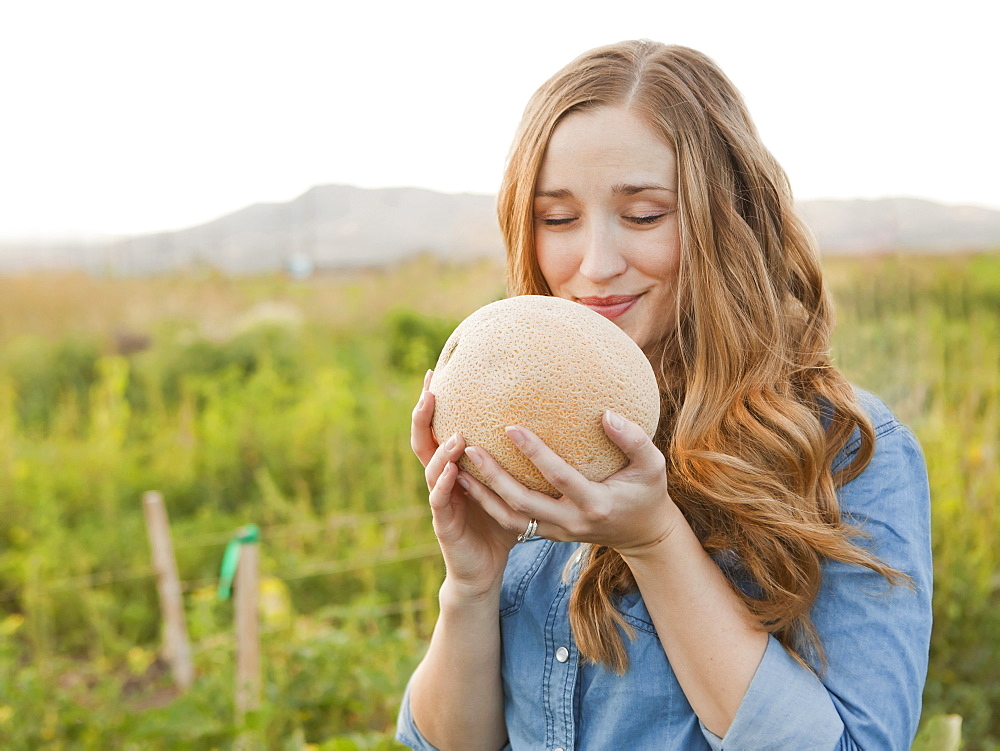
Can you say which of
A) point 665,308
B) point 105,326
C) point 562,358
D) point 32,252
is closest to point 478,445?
point 562,358

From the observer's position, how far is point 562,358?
1.14 metres

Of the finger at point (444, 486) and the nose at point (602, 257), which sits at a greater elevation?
the nose at point (602, 257)

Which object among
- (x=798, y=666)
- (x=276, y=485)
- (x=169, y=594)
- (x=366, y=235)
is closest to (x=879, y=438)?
(x=798, y=666)

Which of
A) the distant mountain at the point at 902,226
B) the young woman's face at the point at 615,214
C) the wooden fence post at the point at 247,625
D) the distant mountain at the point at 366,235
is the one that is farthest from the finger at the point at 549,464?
the distant mountain at the point at 902,226

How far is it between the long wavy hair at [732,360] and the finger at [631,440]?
197mm

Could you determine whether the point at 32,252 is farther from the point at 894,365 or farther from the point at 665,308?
the point at 665,308

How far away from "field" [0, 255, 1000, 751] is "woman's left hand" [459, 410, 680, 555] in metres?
1.51

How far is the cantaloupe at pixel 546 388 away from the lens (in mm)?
1127

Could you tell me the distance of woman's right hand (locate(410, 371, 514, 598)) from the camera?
116 centimetres

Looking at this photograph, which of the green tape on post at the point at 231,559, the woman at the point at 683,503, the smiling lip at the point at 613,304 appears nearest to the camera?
the woman at the point at 683,503

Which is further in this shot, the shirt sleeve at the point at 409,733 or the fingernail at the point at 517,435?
the shirt sleeve at the point at 409,733

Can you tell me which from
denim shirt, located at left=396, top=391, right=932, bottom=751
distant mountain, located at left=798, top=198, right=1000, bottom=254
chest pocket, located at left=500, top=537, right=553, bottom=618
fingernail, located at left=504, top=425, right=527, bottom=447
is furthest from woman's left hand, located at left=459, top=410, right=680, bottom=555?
distant mountain, located at left=798, top=198, right=1000, bottom=254

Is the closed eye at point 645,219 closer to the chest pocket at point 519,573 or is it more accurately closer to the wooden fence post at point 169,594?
the chest pocket at point 519,573

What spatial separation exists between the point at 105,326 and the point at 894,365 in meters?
6.92
